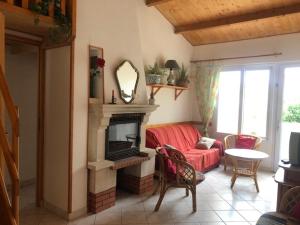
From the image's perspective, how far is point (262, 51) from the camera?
16.0ft

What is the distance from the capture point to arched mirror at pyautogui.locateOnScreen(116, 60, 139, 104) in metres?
3.25

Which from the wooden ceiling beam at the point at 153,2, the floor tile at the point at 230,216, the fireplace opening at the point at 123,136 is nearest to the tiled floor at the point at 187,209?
the floor tile at the point at 230,216

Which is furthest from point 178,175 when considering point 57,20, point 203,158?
point 57,20

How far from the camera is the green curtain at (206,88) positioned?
5.36 m

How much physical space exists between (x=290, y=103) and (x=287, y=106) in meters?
0.07

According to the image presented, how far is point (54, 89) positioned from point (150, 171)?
176 centimetres

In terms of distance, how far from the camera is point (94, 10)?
2.91 meters

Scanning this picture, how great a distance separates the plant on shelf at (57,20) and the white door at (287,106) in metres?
3.99

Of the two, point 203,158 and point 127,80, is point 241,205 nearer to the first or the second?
point 203,158

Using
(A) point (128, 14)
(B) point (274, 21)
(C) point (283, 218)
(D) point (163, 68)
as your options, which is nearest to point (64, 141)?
(A) point (128, 14)

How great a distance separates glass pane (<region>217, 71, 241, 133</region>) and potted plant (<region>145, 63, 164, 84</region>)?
66.8 inches

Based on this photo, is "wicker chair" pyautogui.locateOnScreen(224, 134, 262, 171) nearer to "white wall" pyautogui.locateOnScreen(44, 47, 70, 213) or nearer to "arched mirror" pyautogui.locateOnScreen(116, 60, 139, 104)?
"arched mirror" pyautogui.locateOnScreen(116, 60, 139, 104)

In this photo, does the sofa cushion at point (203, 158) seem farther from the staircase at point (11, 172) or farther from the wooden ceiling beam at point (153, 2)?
the staircase at point (11, 172)

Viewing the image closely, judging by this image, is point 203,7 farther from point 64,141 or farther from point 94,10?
point 64,141
